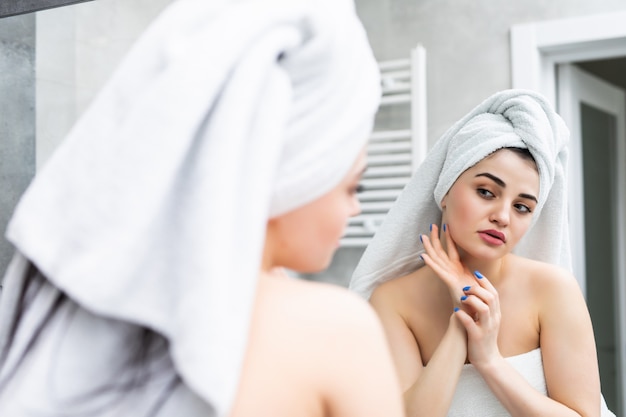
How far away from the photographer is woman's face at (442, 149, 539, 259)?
92 cm

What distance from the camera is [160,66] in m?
0.47

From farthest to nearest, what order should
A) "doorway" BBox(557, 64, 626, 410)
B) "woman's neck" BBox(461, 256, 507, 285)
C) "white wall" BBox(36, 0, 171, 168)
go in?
"doorway" BBox(557, 64, 626, 410), "white wall" BBox(36, 0, 171, 168), "woman's neck" BBox(461, 256, 507, 285)

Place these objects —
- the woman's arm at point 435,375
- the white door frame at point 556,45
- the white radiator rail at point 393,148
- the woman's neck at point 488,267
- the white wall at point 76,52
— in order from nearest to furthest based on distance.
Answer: the woman's arm at point 435,375, the woman's neck at point 488,267, the white wall at point 76,52, the white door frame at point 556,45, the white radiator rail at point 393,148

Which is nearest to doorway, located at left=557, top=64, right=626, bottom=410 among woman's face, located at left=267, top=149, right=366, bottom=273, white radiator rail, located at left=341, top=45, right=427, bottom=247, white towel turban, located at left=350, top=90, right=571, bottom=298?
white radiator rail, located at left=341, top=45, right=427, bottom=247

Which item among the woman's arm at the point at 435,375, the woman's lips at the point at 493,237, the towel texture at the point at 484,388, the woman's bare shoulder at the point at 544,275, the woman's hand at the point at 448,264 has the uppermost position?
the woman's lips at the point at 493,237

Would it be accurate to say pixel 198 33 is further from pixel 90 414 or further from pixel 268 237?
pixel 90 414

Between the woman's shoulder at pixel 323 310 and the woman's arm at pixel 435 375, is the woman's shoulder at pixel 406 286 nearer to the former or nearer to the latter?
the woman's arm at pixel 435 375

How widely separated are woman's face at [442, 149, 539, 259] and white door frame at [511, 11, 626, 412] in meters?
1.06

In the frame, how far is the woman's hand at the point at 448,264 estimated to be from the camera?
3.11 feet

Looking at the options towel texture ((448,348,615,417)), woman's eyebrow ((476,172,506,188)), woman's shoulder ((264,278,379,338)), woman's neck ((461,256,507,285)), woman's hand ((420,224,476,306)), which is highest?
woman's shoulder ((264,278,379,338))

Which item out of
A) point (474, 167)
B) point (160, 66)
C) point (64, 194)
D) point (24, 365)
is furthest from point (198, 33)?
point (474, 167)

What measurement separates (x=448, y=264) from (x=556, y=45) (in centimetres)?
119

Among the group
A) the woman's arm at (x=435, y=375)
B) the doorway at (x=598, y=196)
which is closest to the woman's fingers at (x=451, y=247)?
the woman's arm at (x=435, y=375)

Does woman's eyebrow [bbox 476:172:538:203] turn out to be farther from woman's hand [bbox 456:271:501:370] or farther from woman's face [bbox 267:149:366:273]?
woman's face [bbox 267:149:366:273]
